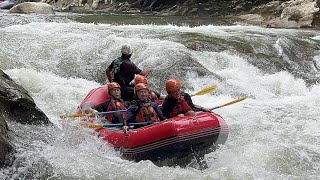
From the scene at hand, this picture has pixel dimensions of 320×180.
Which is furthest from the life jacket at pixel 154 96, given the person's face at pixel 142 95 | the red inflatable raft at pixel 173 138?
the red inflatable raft at pixel 173 138

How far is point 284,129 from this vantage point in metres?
7.36

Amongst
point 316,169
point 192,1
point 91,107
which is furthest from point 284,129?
point 192,1

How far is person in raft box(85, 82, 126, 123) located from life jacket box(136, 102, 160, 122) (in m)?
0.41

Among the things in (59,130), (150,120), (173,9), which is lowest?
(173,9)

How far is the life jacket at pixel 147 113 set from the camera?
569 centimetres

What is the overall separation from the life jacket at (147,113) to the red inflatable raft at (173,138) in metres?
0.37

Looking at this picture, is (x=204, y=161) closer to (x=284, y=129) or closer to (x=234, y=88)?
(x=284, y=129)

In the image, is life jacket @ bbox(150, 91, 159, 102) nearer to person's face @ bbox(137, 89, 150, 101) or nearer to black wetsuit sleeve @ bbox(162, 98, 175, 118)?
black wetsuit sleeve @ bbox(162, 98, 175, 118)

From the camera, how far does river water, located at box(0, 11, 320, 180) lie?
5020 millimetres

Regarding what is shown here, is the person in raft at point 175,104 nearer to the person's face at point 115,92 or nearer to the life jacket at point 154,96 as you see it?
the life jacket at point 154,96

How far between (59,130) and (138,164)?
4.63 ft

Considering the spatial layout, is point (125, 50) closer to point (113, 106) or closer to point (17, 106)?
point (113, 106)

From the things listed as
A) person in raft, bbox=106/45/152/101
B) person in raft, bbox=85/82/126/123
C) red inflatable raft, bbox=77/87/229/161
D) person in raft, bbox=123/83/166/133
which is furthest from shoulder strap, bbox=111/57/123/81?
red inflatable raft, bbox=77/87/229/161

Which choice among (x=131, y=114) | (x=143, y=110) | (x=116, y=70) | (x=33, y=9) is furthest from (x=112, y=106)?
(x=33, y=9)
